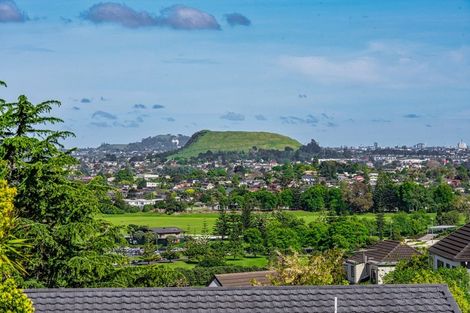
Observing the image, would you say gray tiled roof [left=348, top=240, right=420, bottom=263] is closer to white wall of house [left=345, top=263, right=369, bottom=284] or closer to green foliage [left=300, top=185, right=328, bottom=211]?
white wall of house [left=345, top=263, right=369, bottom=284]

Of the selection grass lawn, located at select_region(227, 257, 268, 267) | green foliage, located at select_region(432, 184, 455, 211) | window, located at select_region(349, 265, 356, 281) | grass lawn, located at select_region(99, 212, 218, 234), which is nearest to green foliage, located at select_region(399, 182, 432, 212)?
green foliage, located at select_region(432, 184, 455, 211)

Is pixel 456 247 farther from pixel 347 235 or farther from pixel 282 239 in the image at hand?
pixel 282 239

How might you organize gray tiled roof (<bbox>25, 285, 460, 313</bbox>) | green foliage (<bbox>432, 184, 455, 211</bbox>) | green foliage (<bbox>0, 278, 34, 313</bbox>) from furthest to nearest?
1. green foliage (<bbox>432, 184, 455, 211</bbox>)
2. gray tiled roof (<bbox>25, 285, 460, 313</bbox>)
3. green foliage (<bbox>0, 278, 34, 313</bbox>)

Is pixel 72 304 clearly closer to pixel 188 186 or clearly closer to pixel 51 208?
pixel 51 208

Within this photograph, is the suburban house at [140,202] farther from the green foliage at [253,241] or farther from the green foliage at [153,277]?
the green foliage at [153,277]

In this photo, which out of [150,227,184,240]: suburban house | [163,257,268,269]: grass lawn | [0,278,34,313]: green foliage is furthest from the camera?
[150,227,184,240]: suburban house
